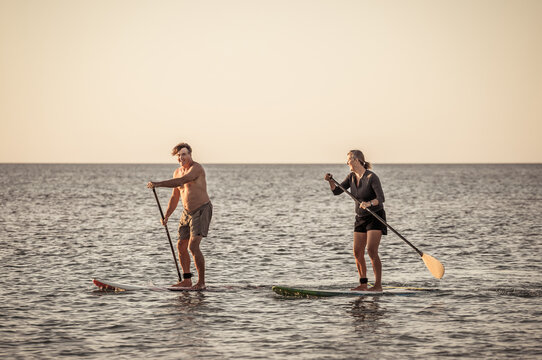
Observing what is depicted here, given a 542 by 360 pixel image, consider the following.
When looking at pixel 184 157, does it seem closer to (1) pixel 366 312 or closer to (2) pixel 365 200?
(2) pixel 365 200

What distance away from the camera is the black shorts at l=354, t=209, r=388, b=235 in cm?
1212

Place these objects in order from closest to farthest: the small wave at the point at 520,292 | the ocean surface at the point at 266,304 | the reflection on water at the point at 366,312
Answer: the ocean surface at the point at 266,304
the reflection on water at the point at 366,312
the small wave at the point at 520,292

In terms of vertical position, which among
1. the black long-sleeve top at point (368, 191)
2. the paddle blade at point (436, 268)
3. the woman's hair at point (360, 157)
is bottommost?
the paddle blade at point (436, 268)

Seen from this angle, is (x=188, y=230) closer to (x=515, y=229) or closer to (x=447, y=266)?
(x=447, y=266)

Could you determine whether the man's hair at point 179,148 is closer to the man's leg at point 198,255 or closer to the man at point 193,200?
the man at point 193,200

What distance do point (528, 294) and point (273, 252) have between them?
27.4 ft

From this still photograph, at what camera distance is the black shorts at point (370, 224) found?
12.1 meters

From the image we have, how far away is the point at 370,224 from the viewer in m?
12.1

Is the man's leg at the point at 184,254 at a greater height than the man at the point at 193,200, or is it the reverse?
the man at the point at 193,200

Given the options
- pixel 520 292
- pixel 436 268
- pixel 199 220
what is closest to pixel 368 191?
pixel 436 268

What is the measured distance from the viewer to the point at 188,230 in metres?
12.8

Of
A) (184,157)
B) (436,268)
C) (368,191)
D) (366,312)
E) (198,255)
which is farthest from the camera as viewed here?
(436,268)

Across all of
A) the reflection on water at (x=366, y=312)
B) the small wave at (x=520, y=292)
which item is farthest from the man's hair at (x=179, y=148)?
the small wave at (x=520, y=292)

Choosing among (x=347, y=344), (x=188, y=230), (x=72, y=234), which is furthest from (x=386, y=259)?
(x=72, y=234)
